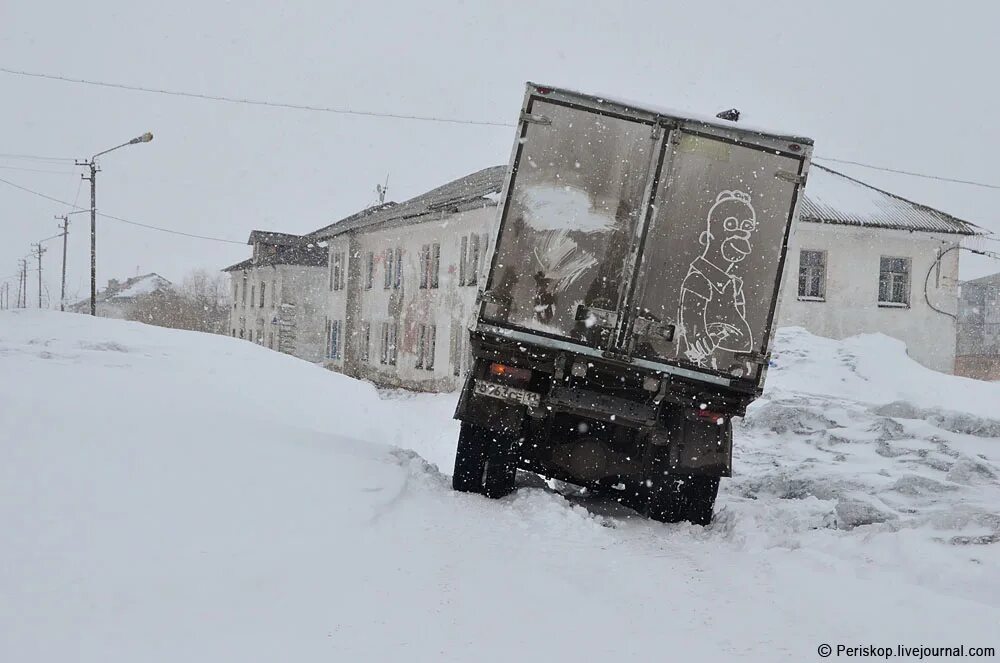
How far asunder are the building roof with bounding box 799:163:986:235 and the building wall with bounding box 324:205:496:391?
1097cm

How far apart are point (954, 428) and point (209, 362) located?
12214 millimetres

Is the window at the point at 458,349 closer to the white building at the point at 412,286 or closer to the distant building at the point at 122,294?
the white building at the point at 412,286

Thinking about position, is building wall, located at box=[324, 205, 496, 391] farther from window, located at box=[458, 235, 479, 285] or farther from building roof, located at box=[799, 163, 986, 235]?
building roof, located at box=[799, 163, 986, 235]

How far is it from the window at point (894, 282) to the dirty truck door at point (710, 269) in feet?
84.0

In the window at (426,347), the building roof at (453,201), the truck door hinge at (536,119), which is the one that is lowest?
the window at (426,347)

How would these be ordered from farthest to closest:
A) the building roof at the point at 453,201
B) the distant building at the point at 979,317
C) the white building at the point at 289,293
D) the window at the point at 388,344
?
the distant building at the point at 979,317
the white building at the point at 289,293
the window at the point at 388,344
the building roof at the point at 453,201

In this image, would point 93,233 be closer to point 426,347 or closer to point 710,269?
point 426,347

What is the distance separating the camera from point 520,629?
15.0 feet

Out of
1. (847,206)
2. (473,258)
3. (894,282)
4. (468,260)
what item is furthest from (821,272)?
(468,260)

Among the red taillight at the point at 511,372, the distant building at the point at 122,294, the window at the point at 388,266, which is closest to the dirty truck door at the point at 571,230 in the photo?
the red taillight at the point at 511,372

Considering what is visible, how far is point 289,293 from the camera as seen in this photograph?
56.3 metres

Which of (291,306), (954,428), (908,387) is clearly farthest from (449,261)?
(291,306)

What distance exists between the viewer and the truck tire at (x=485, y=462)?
27.0 feet

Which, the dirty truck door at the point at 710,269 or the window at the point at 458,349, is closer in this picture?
the dirty truck door at the point at 710,269
